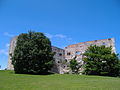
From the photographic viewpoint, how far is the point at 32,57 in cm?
2614

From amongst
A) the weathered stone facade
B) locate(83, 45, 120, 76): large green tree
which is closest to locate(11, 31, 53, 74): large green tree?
locate(83, 45, 120, 76): large green tree

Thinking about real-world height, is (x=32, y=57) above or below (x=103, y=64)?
above

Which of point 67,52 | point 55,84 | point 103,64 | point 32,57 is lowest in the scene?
point 55,84

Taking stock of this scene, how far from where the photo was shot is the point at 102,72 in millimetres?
29125

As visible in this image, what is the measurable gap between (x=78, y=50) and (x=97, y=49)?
49.7 feet

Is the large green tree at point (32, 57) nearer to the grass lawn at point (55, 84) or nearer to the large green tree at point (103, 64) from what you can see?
the large green tree at point (103, 64)

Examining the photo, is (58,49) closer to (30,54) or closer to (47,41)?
(47,41)

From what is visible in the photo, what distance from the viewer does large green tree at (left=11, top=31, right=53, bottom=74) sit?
26.0 meters

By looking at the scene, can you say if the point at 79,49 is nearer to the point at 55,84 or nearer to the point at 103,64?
the point at 103,64

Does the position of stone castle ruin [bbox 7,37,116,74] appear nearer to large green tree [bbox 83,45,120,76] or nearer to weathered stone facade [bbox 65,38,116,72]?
weathered stone facade [bbox 65,38,116,72]

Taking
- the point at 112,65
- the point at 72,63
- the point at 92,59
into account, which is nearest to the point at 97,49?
the point at 92,59

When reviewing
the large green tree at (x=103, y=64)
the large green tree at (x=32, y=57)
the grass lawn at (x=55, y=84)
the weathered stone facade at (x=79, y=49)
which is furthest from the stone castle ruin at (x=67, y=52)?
the grass lawn at (x=55, y=84)

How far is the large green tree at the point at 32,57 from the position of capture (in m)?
26.0

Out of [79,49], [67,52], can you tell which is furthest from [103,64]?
[67,52]
